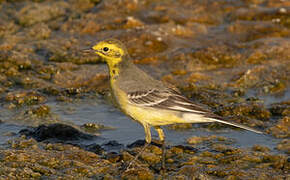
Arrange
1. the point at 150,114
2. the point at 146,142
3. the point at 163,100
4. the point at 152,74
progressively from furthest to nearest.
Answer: the point at 152,74 < the point at 146,142 < the point at 163,100 < the point at 150,114

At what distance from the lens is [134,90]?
7.39 meters

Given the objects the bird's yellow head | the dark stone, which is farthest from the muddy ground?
the bird's yellow head

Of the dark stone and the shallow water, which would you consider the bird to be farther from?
the dark stone

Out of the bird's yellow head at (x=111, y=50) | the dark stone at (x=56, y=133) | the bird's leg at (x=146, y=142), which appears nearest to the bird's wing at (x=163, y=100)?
the bird's leg at (x=146, y=142)

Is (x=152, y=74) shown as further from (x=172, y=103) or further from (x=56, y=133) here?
(x=172, y=103)

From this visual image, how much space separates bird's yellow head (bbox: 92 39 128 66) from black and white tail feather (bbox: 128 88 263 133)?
0.70 meters

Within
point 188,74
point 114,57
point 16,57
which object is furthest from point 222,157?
point 16,57

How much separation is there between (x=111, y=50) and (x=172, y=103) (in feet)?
4.08

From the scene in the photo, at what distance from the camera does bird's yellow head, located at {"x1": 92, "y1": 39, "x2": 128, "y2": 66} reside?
7.69 m

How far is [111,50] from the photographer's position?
7703mm

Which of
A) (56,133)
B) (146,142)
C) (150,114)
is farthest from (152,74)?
(150,114)

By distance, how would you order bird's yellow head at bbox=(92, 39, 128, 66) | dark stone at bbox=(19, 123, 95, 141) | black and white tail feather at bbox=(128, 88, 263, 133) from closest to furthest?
black and white tail feather at bbox=(128, 88, 263, 133) < bird's yellow head at bbox=(92, 39, 128, 66) < dark stone at bbox=(19, 123, 95, 141)

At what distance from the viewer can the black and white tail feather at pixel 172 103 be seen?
7.04 metres

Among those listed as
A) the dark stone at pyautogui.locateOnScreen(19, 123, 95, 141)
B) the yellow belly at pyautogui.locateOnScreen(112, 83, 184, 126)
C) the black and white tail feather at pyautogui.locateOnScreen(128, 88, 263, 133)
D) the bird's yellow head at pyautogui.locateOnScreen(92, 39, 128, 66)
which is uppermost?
the bird's yellow head at pyautogui.locateOnScreen(92, 39, 128, 66)
